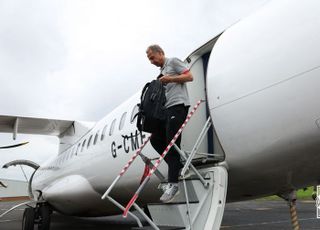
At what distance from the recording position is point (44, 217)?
9805 mm

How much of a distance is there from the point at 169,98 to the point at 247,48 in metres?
0.94

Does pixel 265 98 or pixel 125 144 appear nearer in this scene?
pixel 265 98

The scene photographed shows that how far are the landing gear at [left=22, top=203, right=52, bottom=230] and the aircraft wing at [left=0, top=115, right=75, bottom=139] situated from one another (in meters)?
2.53

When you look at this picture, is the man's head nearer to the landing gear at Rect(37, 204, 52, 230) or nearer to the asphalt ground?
the asphalt ground

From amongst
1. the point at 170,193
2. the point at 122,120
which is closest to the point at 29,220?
the point at 122,120

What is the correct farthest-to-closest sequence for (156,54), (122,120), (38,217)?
(38,217) < (122,120) < (156,54)

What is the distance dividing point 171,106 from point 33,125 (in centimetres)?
913

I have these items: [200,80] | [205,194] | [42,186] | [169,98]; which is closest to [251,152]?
[205,194]

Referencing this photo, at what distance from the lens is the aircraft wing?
11.5 metres

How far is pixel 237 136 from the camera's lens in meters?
3.94

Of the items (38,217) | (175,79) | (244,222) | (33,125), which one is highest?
(175,79)

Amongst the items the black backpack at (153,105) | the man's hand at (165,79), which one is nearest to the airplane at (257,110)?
the man's hand at (165,79)

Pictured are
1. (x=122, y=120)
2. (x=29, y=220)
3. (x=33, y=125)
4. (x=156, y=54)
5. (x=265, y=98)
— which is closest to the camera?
(x=265, y=98)

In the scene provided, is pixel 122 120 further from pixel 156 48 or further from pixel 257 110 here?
pixel 257 110
